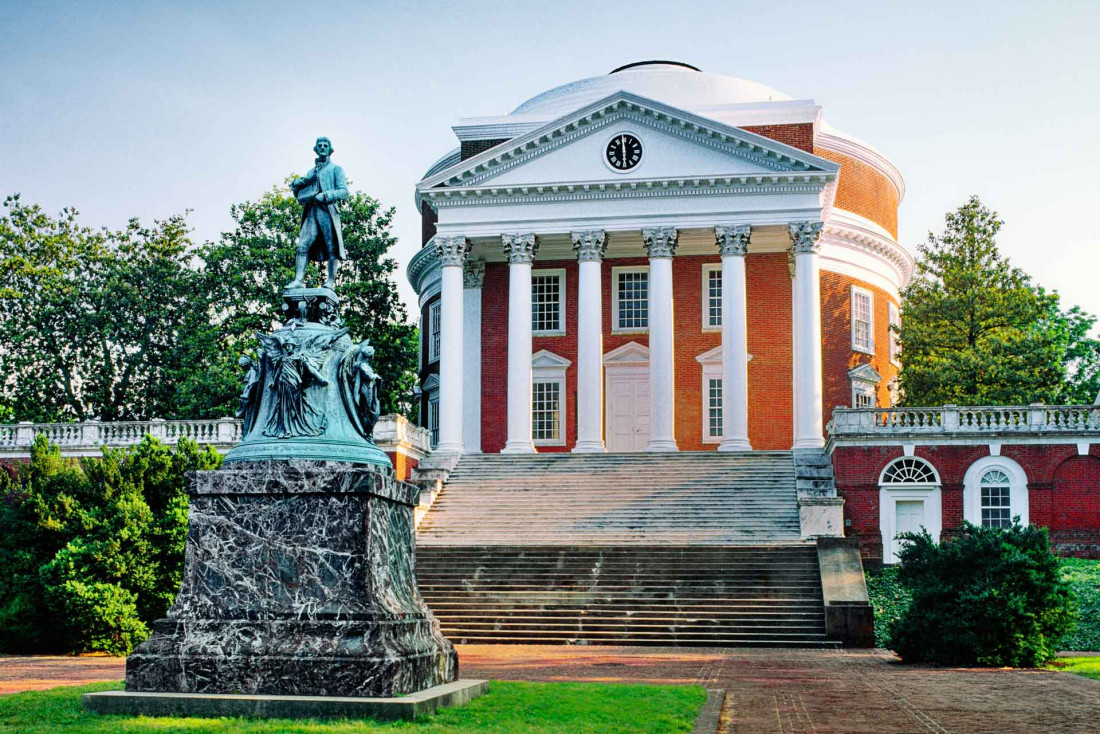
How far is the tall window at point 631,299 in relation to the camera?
47219 mm

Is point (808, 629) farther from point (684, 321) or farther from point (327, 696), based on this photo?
point (684, 321)

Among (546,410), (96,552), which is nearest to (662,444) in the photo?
(546,410)

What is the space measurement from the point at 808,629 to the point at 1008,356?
19.7 m

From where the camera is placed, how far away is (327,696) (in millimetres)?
12188

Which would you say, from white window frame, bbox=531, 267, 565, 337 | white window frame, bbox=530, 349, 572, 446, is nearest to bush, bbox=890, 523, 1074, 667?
white window frame, bbox=530, 349, 572, 446

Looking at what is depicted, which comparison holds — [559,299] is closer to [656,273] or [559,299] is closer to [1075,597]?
[656,273]

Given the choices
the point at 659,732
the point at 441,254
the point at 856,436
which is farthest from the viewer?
the point at 441,254

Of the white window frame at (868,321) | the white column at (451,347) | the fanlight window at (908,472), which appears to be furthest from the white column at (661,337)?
the white window frame at (868,321)

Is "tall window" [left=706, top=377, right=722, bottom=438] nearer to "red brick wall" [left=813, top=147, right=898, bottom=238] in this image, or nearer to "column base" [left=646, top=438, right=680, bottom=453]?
"column base" [left=646, top=438, right=680, bottom=453]

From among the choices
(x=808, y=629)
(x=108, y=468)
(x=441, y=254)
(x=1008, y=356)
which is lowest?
(x=808, y=629)

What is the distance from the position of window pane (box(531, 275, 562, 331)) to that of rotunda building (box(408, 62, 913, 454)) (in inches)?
3.0

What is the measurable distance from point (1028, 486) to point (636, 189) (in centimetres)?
1568

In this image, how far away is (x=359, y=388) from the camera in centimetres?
1414

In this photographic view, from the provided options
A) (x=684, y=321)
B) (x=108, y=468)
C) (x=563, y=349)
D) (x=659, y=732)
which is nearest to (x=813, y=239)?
(x=684, y=321)
